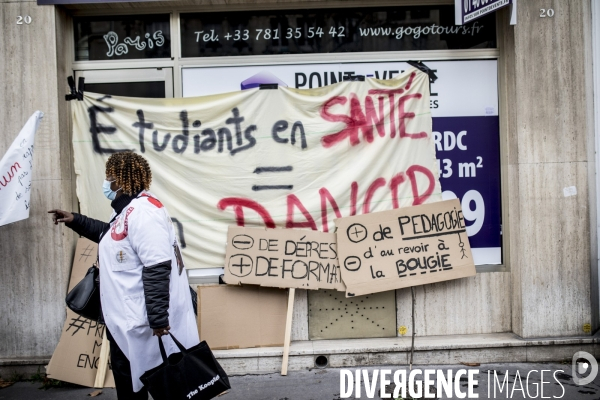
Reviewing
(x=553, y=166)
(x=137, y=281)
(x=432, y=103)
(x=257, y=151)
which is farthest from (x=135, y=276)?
(x=553, y=166)

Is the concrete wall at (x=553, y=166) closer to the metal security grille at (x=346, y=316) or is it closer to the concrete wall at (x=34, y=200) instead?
the metal security grille at (x=346, y=316)

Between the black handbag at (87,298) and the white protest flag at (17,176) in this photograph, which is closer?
the black handbag at (87,298)

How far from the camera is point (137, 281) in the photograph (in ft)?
12.8

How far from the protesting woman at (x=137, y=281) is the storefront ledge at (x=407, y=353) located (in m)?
1.56

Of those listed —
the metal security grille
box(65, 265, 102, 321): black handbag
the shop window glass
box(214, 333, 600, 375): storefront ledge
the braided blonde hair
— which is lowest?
box(214, 333, 600, 375): storefront ledge

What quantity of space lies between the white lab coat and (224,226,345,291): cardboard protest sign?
1.70 metres

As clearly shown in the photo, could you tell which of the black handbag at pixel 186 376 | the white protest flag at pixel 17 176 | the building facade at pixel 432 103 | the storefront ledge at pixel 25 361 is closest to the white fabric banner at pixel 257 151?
A: the building facade at pixel 432 103

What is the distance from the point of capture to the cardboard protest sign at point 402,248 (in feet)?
18.9

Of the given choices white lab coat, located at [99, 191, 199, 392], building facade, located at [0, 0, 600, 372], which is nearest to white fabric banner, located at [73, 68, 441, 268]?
building facade, located at [0, 0, 600, 372]

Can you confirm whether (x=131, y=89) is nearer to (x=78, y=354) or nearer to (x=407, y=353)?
(x=78, y=354)

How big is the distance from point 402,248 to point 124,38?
343 centimetres

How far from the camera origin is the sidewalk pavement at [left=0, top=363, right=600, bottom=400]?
198 inches

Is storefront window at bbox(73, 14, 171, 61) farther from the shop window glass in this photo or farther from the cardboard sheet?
the cardboard sheet

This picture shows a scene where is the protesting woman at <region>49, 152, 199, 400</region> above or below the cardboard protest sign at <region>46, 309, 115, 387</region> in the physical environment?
above
